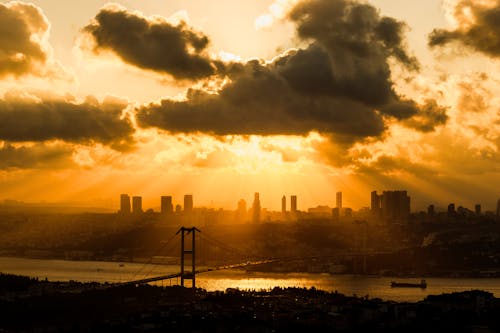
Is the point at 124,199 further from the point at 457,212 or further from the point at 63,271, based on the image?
the point at 63,271

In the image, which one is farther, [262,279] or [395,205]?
[395,205]

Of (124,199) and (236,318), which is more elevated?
(124,199)

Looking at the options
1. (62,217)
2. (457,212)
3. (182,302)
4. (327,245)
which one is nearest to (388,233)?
(327,245)

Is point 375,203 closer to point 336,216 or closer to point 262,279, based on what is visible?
point 336,216

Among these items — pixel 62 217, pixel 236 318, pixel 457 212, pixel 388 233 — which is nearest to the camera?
pixel 236 318

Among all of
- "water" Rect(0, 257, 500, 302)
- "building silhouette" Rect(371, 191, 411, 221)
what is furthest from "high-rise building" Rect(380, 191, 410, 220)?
"water" Rect(0, 257, 500, 302)

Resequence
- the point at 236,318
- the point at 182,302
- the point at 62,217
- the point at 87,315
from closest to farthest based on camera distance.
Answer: the point at 236,318 → the point at 87,315 → the point at 182,302 → the point at 62,217

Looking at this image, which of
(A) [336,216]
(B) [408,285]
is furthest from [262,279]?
(A) [336,216]

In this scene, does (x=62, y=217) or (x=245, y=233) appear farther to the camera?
(x=62, y=217)
